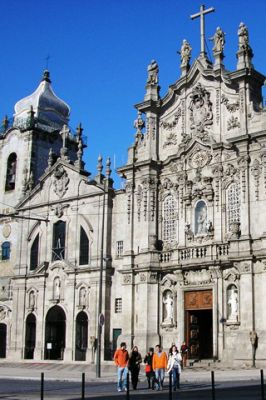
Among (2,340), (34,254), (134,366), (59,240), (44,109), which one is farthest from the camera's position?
(44,109)

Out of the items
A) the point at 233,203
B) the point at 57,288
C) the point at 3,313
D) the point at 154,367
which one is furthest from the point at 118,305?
the point at 154,367

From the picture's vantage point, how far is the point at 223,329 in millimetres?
36562

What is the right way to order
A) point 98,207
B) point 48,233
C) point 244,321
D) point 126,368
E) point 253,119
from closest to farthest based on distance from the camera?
point 126,368, point 244,321, point 253,119, point 98,207, point 48,233

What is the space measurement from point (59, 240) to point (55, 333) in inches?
267

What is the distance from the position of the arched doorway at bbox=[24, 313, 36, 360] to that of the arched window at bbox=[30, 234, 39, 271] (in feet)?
12.3

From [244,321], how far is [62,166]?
19.8 metres

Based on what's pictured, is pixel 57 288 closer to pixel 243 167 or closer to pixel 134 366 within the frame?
pixel 243 167

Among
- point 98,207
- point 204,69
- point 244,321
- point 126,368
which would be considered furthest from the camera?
point 98,207

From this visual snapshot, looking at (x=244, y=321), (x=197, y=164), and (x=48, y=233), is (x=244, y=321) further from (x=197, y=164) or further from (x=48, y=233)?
(x=48, y=233)

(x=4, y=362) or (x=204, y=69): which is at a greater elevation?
(x=204, y=69)

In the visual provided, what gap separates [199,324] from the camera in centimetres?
3956

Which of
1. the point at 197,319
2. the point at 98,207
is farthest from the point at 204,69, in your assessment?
the point at 197,319

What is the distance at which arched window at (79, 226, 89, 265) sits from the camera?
45594 millimetres

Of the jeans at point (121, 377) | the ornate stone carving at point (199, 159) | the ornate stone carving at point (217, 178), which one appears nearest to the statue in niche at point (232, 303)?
the ornate stone carving at point (217, 178)
